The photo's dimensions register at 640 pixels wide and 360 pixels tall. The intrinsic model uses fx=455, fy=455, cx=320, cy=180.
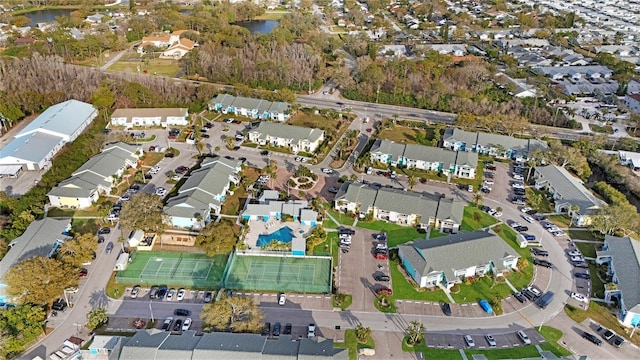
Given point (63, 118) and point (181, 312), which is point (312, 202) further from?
point (63, 118)

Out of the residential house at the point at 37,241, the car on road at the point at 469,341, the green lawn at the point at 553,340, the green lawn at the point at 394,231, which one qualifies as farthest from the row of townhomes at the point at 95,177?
the green lawn at the point at 553,340

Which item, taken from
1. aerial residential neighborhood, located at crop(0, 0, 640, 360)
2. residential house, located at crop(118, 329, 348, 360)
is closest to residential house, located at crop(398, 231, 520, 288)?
aerial residential neighborhood, located at crop(0, 0, 640, 360)

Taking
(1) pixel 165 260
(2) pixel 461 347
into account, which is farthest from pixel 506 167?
(1) pixel 165 260

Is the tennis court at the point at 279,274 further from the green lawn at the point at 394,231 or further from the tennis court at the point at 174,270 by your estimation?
the green lawn at the point at 394,231

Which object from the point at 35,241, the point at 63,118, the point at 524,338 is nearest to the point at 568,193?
the point at 524,338

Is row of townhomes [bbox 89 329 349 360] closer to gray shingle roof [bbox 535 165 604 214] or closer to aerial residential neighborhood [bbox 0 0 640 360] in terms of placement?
aerial residential neighborhood [bbox 0 0 640 360]

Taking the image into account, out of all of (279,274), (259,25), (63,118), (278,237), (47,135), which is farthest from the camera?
(259,25)
